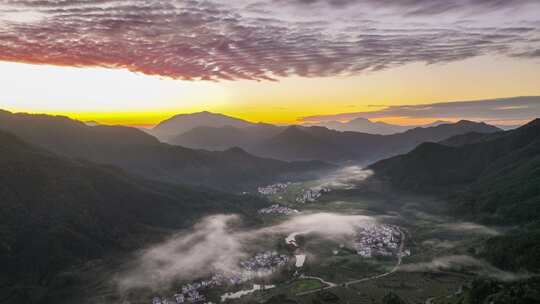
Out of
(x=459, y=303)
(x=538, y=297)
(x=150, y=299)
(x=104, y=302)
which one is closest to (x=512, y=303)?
(x=538, y=297)

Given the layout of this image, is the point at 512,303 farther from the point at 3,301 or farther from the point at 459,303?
the point at 3,301

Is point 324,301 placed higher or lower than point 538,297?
lower

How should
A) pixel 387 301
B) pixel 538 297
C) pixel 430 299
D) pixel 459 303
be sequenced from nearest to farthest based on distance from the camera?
pixel 538 297 < pixel 459 303 < pixel 387 301 < pixel 430 299

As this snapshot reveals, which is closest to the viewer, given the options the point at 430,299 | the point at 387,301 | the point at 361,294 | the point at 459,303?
the point at 459,303

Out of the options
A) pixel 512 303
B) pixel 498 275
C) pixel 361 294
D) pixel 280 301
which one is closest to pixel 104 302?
pixel 280 301

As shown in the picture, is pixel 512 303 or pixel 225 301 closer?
pixel 512 303

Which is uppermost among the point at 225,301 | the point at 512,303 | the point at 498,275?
the point at 512,303

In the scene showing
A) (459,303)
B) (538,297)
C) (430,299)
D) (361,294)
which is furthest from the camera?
(361,294)

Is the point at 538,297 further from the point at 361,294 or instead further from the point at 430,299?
the point at 361,294

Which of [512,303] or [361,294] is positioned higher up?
[512,303]
